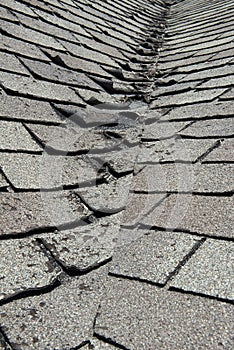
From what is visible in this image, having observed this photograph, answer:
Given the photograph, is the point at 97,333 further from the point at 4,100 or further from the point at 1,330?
the point at 4,100

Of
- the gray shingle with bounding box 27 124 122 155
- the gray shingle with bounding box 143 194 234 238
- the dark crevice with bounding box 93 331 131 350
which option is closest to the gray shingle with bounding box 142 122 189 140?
the gray shingle with bounding box 27 124 122 155

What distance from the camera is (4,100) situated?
151cm

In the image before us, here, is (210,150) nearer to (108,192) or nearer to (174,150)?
(174,150)

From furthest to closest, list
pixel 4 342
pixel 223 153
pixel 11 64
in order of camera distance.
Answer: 1. pixel 11 64
2. pixel 223 153
3. pixel 4 342

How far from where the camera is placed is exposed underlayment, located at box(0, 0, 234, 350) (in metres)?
0.84

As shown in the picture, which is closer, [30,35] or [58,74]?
[58,74]

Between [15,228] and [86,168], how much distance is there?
1.51 ft

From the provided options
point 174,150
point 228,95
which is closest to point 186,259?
point 174,150

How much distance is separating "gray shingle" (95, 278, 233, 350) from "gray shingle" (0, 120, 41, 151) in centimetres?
59

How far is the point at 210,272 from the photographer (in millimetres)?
942

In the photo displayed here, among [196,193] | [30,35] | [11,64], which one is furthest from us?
[30,35]

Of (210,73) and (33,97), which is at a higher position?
(210,73)

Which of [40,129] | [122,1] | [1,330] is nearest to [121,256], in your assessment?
[1,330]

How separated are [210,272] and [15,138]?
75 centimetres
